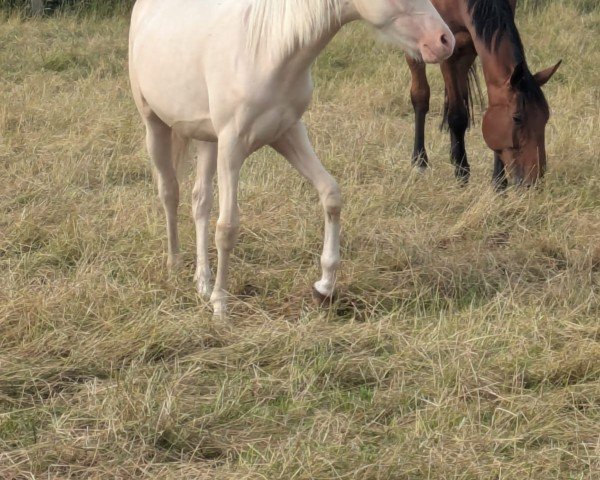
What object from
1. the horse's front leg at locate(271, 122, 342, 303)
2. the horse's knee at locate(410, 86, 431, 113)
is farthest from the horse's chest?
the horse's knee at locate(410, 86, 431, 113)

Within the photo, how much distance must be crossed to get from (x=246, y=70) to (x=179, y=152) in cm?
87

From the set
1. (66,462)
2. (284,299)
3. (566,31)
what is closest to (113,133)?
(284,299)

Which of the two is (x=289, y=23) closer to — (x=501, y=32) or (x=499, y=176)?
(x=501, y=32)

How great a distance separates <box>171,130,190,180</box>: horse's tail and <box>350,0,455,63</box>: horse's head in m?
1.18

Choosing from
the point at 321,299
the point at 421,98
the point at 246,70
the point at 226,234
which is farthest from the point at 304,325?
the point at 421,98

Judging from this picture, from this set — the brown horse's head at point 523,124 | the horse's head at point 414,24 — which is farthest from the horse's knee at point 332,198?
the brown horse's head at point 523,124

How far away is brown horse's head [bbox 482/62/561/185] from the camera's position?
200 inches

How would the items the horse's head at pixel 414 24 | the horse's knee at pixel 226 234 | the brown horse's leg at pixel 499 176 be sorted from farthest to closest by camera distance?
the brown horse's leg at pixel 499 176
the horse's knee at pixel 226 234
the horse's head at pixel 414 24

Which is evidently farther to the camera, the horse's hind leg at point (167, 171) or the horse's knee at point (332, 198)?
the horse's hind leg at point (167, 171)

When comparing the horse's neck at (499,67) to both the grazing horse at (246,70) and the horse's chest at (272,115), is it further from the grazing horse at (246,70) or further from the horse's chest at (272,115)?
the horse's chest at (272,115)

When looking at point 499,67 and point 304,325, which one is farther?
point 499,67

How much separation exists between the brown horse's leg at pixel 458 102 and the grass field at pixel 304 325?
0.14m

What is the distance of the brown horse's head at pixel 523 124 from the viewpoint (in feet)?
16.7

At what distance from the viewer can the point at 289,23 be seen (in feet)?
11.6
